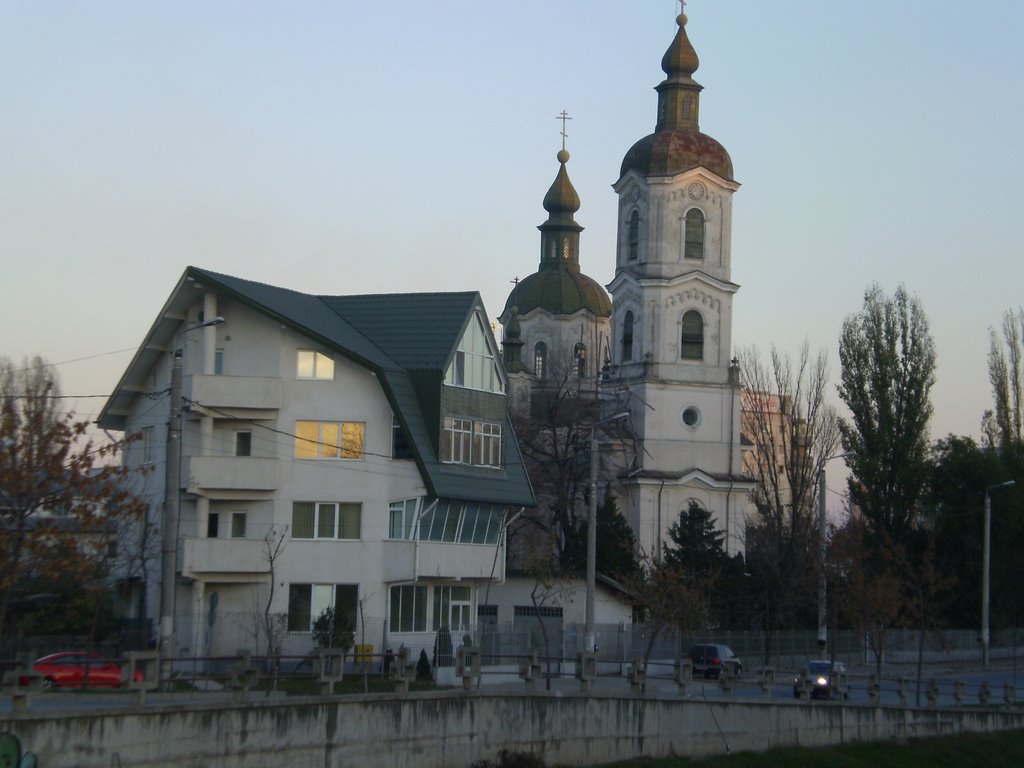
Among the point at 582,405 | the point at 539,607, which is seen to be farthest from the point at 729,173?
the point at 539,607

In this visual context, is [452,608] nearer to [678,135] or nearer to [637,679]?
[637,679]

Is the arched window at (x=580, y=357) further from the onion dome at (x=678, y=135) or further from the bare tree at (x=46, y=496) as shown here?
the bare tree at (x=46, y=496)

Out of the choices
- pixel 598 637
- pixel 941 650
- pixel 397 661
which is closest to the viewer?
pixel 397 661

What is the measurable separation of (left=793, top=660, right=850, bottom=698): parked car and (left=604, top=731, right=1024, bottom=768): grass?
1.99m

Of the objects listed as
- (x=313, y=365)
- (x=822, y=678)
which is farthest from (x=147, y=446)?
(x=822, y=678)

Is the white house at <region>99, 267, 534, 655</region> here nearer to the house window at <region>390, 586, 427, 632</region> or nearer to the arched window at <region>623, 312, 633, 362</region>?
the house window at <region>390, 586, 427, 632</region>

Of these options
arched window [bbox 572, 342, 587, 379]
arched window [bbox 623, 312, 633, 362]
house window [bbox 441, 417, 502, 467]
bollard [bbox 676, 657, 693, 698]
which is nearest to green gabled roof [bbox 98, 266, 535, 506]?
house window [bbox 441, 417, 502, 467]

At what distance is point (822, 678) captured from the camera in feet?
145

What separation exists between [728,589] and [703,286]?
59.6 feet

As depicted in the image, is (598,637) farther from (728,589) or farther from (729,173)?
(729,173)

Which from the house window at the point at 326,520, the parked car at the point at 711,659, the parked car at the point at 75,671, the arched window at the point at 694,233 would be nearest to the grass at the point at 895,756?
the parked car at the point at 75,671

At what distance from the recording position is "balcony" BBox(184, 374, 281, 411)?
43000mm

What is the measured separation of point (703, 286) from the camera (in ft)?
256

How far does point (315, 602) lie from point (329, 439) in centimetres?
458
